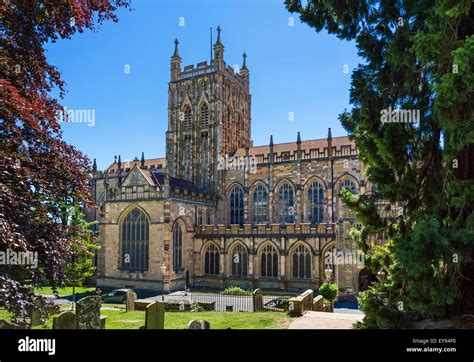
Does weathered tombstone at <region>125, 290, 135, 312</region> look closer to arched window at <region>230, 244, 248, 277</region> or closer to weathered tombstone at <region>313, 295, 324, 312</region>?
weathered tombstone at <region>313, 295, 324, 312</region>

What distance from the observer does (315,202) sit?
30.0 metres

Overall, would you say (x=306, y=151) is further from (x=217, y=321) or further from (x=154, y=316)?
(x=154, y=316)

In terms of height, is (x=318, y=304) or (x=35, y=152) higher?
(x=35, y=152)

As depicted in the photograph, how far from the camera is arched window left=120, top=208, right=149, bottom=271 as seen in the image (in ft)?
89.8

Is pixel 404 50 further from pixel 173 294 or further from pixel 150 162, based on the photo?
pixel 150 162

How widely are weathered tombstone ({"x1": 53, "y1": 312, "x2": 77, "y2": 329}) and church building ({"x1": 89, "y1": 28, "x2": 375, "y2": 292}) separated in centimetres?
1761

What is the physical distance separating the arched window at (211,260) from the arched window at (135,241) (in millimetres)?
4760

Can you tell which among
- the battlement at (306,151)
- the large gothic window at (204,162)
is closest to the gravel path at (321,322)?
the battlement at (306,151)

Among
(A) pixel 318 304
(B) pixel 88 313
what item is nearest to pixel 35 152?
(B) pixel 88 313

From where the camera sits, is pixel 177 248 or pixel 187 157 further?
pixel 187 157

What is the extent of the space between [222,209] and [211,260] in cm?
557

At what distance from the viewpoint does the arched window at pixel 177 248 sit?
2734 cm
